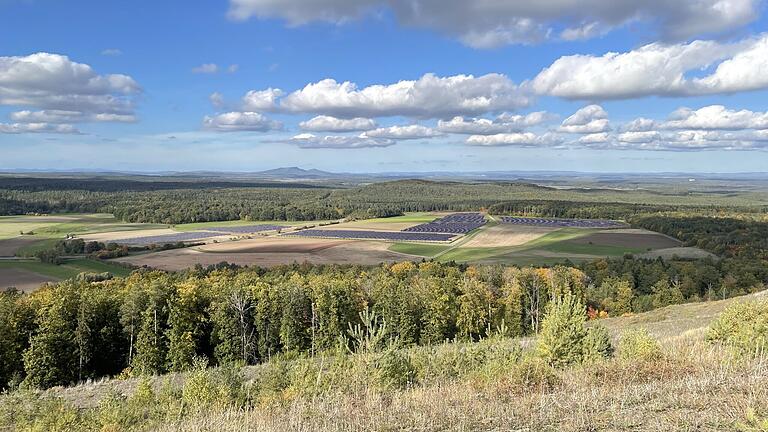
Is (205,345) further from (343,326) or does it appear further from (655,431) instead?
(655,431)

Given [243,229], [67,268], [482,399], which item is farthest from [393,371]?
Result: [243,229]

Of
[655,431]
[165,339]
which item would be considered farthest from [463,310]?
[655,431]

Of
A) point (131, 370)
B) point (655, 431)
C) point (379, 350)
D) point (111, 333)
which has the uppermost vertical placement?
point (655, 431)

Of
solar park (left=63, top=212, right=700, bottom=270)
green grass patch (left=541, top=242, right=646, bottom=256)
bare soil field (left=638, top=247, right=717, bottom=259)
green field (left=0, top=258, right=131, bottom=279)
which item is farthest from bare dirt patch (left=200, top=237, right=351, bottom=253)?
bare soil field (left=638, top=247, right=717, bottom=259)

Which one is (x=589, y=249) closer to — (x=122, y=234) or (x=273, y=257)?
(x=273, y=257)

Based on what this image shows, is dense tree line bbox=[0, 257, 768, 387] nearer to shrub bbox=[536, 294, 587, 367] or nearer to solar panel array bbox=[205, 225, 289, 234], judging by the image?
shrub bbox=[536, 294, 587, 367]

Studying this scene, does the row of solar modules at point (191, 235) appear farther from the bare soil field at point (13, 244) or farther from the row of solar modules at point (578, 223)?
the row of solar modules at point (578, 223)
